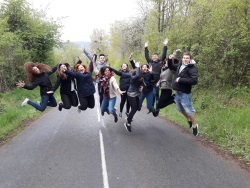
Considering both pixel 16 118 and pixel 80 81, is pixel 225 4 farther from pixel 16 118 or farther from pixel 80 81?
pixel 16 118

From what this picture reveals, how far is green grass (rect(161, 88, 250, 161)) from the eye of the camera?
23.4 ft

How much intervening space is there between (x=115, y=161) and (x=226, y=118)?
453 centimetres

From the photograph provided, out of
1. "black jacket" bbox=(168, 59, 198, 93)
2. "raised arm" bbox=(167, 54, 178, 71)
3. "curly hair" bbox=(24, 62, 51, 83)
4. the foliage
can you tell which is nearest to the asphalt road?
"black jacket" bbox=(168, 59, 198, 93)

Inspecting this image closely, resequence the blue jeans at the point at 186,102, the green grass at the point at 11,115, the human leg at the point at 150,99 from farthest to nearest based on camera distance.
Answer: the green grass at the point at 11,115 → the human leg at the point at 150,99 → the blue jeans at the point at 186,102

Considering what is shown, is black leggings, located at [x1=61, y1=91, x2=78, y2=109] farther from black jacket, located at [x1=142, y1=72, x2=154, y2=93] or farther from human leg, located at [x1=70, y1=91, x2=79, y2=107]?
black jacket, located at [x1=142, y1=72, x2=154, y2=93]

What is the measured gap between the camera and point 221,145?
7320 millimetres

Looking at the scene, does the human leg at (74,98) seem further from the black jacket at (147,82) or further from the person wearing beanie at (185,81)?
the person wearing beanie at (185,81)

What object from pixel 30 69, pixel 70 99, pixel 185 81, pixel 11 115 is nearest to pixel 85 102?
pixel 70 99

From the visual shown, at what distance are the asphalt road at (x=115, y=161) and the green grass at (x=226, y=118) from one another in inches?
25.1

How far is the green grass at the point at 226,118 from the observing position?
7129 millimetres

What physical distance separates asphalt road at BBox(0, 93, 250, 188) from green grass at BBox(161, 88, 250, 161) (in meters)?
0.64

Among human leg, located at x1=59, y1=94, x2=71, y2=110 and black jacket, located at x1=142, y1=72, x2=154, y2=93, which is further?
black jacket, located at x1=142, y1=72, x2=154, y2=93

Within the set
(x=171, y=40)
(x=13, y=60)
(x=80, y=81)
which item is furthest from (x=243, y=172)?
(x=13, y=60)

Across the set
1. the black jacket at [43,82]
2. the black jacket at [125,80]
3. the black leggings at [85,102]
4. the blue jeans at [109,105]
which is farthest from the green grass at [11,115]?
the black jacket at [125,80]
